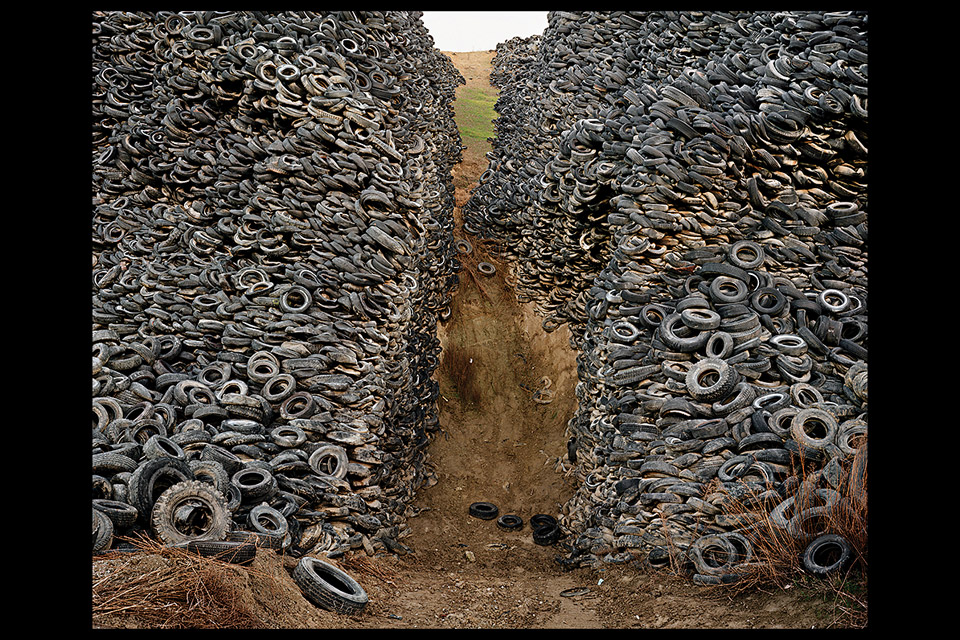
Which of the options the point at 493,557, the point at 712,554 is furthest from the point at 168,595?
the point at 493,557

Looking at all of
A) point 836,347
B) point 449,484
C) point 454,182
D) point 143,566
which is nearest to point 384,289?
point 449,484

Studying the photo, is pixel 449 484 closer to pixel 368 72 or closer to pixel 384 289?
pixel 384 289

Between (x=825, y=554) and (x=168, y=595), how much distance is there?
483 cm

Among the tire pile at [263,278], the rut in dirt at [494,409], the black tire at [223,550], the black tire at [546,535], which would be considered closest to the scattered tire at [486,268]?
the rut in dirt at [494,409]

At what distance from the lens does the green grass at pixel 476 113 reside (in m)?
20.8

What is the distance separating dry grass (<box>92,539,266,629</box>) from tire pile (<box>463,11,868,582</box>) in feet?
12.9

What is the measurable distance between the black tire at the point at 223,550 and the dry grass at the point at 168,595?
230 millimetres

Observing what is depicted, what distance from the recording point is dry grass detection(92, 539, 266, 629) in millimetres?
3887

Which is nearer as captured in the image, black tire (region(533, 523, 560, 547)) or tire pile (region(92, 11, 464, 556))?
tire pile (region(92, 11, 464, 556))

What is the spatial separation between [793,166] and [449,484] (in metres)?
7.30

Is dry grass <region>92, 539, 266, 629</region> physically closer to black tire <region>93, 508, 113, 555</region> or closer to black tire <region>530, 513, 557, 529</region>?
black tire <region>93, 508, 113, 555</region>

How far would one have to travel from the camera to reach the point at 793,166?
8531mm

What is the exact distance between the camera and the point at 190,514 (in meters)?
5.27

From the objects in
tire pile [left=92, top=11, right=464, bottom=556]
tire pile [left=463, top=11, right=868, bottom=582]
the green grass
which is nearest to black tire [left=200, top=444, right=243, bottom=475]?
tire pile [left=92, top=11, right=464, bottom=556]
